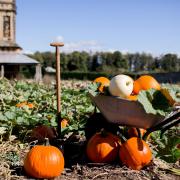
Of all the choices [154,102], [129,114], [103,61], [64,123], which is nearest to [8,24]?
[103,61]

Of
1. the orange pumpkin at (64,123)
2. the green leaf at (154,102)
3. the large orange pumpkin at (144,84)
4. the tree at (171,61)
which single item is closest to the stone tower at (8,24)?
the tree at (171,61)

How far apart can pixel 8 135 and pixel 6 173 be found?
121 cm

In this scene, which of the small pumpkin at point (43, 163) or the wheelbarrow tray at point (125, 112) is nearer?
the small pumpkin at point (43, 163)

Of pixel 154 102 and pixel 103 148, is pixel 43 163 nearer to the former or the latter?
pixel 103 148

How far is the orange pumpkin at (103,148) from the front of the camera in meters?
3.39

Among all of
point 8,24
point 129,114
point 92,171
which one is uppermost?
point 8,24

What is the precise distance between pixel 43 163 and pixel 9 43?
1720 inches

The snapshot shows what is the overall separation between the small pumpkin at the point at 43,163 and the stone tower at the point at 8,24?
42.7 m

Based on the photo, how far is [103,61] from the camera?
7288 cm

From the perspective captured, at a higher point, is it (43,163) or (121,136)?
(121,136)

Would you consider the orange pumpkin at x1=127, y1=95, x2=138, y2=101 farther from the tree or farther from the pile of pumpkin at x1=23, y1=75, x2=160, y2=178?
the tree

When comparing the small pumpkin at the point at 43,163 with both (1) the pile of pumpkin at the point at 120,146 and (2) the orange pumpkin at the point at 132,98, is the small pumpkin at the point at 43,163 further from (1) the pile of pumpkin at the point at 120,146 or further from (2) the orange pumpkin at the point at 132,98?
(2) the orange pumpkin at the point at 132,98

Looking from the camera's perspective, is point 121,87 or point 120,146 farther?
point 120,146

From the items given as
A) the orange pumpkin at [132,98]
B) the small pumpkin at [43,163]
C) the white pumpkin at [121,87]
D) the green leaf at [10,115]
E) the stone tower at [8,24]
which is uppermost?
the stone tower at [8,24]
